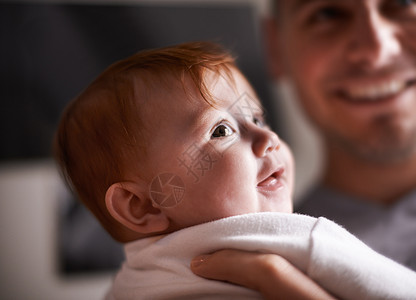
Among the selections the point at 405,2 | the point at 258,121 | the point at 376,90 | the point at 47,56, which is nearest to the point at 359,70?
the point at 376,90

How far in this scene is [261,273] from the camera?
16.0 inches

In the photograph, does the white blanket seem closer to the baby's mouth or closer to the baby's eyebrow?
the baby's mouth

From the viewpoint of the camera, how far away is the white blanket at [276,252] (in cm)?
38

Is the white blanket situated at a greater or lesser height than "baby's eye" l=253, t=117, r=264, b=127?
lesser

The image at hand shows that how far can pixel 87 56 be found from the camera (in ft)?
4.08

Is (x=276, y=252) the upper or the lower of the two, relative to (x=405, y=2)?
lower

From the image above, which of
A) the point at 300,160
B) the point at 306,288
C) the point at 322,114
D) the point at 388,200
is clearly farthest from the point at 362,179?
the point at 306,288

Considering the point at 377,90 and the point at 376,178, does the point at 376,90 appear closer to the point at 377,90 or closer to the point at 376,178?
the point at 377,90

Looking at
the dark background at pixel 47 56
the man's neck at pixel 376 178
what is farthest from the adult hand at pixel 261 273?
the dark background at pixel 47 56

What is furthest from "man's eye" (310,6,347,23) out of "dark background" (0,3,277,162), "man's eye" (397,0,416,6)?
"dark background" (0,3,277,162)

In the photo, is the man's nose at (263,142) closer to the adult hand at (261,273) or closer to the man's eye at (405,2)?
the adult hand at (261,273)

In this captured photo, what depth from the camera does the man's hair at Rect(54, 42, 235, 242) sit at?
43cm

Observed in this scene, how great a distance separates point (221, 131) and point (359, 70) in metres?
0.57

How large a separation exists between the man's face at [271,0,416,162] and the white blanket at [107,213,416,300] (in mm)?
545
